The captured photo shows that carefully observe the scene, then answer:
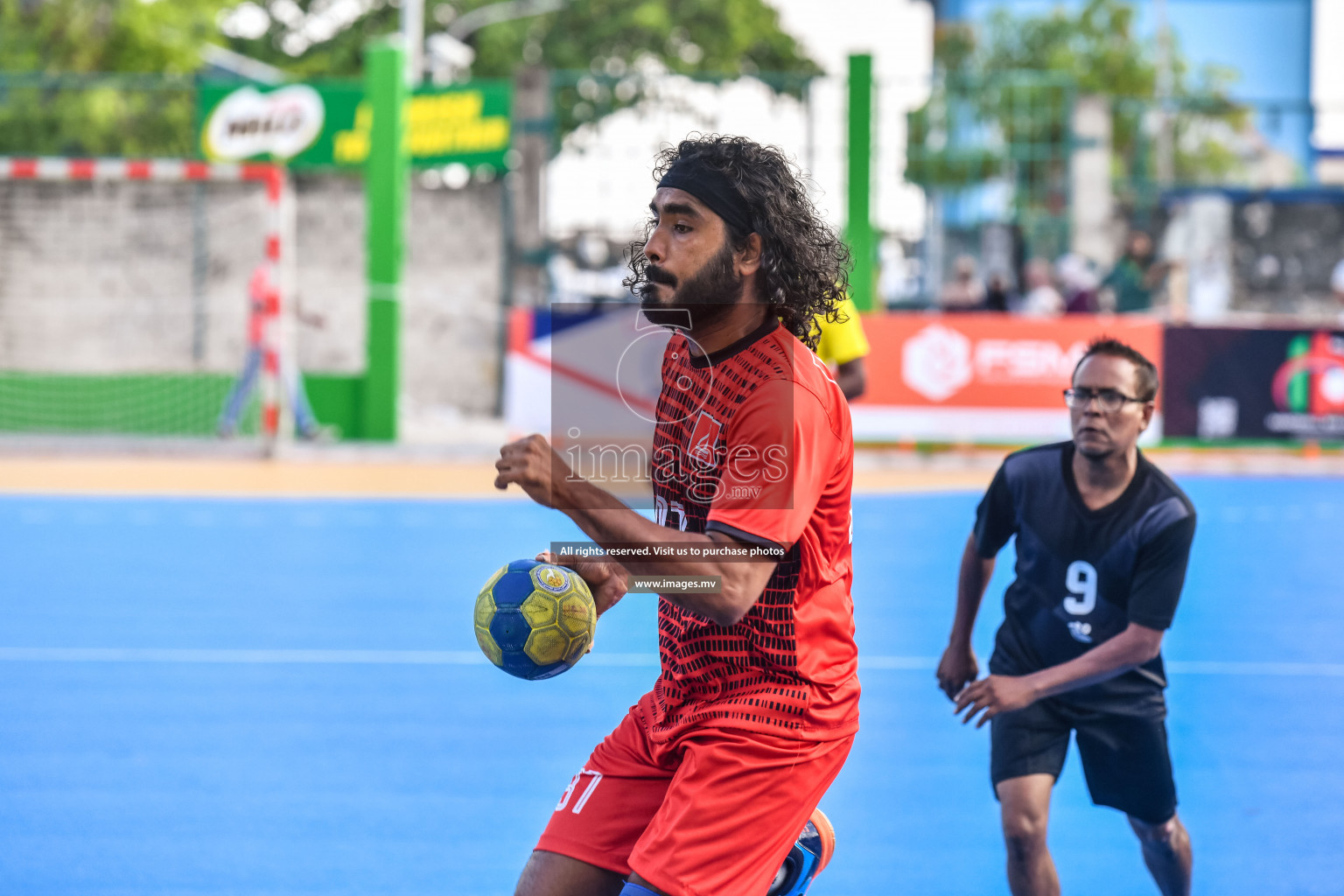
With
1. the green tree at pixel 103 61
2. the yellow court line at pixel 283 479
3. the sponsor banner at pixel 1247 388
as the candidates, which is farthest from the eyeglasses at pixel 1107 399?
the green tree at pixel 103 61

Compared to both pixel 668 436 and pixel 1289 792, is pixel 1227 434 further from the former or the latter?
→ pixel 668 436

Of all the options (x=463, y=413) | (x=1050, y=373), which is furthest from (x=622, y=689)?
(x=463, y=413)

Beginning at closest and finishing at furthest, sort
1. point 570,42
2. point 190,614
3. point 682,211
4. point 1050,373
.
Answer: point 682,211 < point 190,614 < point 1050,373 < point 570,42

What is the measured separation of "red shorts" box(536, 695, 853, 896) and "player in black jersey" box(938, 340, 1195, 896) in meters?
1.09

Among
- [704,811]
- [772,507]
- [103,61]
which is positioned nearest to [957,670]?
[704,811]

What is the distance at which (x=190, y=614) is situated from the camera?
26.7 ft

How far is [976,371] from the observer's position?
1557cm

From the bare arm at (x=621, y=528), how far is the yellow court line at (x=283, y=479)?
10.9m

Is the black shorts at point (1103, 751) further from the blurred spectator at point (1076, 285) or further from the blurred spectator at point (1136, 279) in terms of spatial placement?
the blurred spectator at point (1136, 279)

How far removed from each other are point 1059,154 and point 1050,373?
A: 592cm

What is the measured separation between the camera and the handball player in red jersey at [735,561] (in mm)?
2697

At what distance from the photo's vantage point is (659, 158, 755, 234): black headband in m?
2.84

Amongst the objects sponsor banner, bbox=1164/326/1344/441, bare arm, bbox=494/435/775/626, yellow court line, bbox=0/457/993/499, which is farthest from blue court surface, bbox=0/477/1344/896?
sponsor banner, bbox=1164/326/1344/441

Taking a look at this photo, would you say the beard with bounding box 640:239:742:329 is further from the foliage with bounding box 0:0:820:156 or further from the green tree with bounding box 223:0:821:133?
the green tree with bounding box 223:0:821:133
